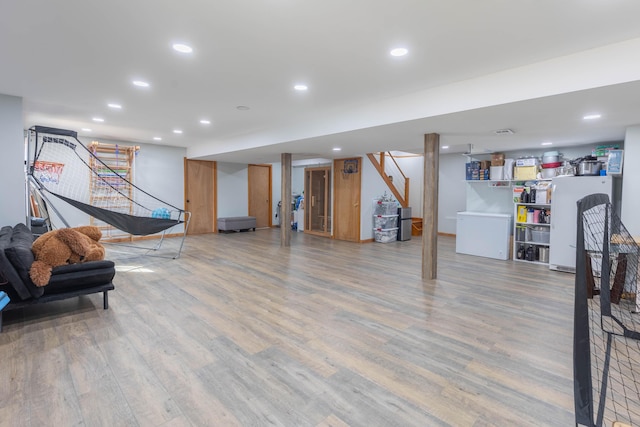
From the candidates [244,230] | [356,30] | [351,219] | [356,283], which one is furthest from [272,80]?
[244,230]

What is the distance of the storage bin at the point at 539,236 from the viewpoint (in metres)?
5.85

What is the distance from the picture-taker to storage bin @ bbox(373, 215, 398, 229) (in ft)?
26.8

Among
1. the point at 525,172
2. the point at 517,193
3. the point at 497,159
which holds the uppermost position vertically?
the point at 497,159

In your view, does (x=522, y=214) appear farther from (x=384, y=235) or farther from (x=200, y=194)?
(x=200, y=194)

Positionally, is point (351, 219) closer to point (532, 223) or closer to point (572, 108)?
point (532, 223)

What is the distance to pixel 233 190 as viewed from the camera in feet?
32.7

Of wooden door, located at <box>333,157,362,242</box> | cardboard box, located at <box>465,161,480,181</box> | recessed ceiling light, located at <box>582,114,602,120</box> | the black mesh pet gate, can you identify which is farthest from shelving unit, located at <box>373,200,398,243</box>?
recessed ceiling light, located at <box>582,114,602,120</box>

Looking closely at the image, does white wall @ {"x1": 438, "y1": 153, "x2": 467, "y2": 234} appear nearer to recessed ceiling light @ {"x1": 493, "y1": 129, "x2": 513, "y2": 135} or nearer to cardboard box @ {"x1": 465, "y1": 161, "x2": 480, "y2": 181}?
cardboard box @ {"x1": 465, "y1": 161, "x2": 480, "y2": 181}

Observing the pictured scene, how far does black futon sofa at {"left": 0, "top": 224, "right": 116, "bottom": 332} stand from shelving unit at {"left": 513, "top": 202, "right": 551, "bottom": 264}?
6.62m

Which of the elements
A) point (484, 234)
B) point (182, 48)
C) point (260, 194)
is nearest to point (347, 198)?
point (484, 234)

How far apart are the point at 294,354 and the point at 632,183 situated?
4867mm

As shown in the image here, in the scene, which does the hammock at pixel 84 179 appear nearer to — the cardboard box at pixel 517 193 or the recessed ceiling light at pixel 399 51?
the recessed ceiling light at pixel 399 51

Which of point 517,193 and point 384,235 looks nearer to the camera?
point 517,193

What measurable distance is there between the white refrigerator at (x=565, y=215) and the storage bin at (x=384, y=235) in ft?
11.5
